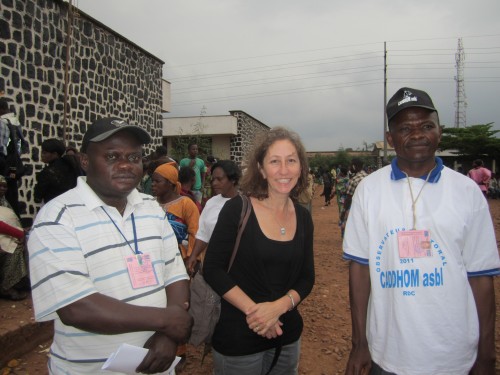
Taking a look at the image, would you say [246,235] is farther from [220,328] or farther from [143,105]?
[143,105]

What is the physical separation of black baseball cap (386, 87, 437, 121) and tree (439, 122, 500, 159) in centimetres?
2988

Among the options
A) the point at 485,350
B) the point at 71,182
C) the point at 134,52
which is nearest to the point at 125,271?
the point at 485,350

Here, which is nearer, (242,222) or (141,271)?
(141,271)

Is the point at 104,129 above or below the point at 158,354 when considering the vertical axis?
above

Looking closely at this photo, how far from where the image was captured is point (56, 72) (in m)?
7.17

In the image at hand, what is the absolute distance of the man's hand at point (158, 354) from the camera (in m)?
1.55

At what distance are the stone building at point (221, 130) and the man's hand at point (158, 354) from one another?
1700 centimetres

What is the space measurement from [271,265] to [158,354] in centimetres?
74

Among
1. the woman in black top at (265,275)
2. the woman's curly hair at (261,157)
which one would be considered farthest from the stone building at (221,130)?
the woman in black top at (265,275)

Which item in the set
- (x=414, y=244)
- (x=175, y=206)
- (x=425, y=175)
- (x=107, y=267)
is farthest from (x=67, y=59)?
(x=414, y=244)

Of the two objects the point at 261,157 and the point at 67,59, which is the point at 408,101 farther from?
the point at 67,59

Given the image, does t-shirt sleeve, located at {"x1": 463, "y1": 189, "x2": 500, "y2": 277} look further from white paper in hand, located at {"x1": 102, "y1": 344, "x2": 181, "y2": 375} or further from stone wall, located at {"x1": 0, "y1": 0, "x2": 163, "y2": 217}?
stone wall, located at {"x1": 0, "y1": 0, "x2": 163, "y2": 217}

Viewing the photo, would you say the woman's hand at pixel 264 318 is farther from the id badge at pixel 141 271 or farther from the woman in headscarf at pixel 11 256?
the woman in headscarf at pixel 11 256

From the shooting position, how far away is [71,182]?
5121 mm
